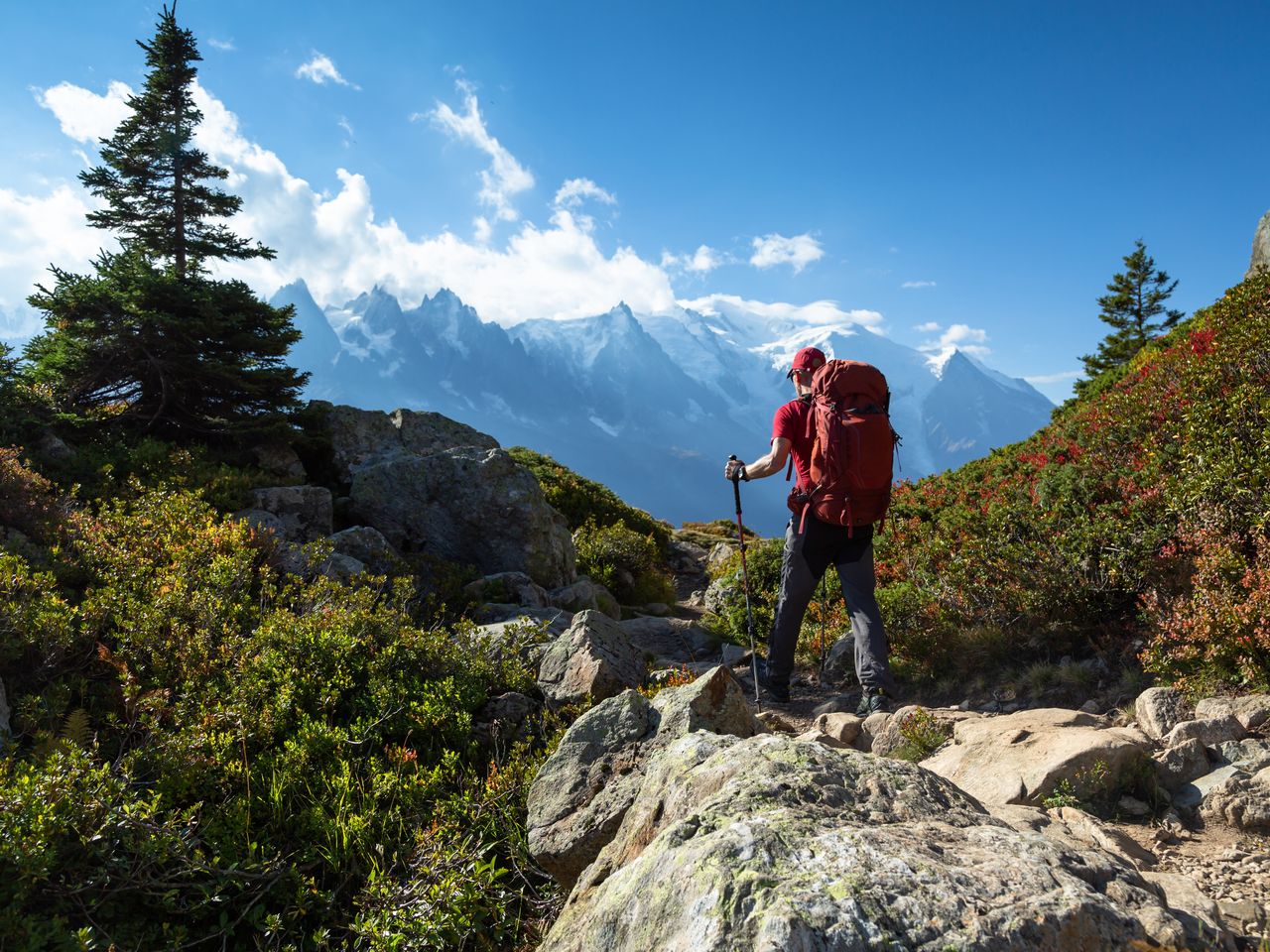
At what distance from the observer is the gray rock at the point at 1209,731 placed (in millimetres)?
4590

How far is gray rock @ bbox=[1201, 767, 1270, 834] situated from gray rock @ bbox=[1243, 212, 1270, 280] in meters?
21.4

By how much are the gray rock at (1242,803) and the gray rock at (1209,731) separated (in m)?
0.56

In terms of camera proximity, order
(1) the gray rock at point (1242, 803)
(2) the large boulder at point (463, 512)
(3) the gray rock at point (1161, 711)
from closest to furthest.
Result: (1) the gray rock at point (1242, 803)
(3) the gray rock at point (1161, 711)
(2) the large boulder at point (463, 512)

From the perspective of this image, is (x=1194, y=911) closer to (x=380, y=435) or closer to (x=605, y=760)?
(x=605, y=760)

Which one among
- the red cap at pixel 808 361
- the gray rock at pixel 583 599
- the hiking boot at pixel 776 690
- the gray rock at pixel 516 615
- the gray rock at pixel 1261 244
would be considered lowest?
the hiking boot at pixel 776 690

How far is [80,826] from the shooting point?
3.68 metres

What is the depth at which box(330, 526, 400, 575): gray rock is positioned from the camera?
968 cm

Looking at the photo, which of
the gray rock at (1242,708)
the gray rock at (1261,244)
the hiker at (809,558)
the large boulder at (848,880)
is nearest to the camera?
the large boulder at (848,880)

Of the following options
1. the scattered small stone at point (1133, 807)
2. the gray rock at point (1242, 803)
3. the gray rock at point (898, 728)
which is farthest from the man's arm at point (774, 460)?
the gray rock at point (1242, 803)

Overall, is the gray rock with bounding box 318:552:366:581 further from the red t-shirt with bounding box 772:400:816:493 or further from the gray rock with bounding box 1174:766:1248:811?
the gray rock with bounding box 1174:766:1248:811

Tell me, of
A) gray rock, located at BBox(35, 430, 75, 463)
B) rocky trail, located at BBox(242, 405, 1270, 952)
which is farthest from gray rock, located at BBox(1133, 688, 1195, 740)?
gray rock, located at BBox(35, 430, 75, 463)

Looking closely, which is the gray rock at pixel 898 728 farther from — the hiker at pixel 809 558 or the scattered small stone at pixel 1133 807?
the scattered small stone at pixel 1133 807

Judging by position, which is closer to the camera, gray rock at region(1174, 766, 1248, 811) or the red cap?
gray rock at region(1174, 766, 1248, 811)

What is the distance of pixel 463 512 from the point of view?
1216 cm
